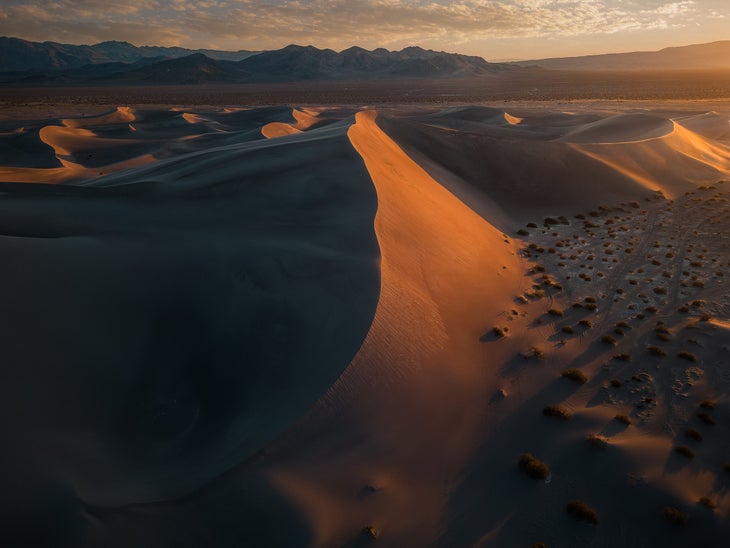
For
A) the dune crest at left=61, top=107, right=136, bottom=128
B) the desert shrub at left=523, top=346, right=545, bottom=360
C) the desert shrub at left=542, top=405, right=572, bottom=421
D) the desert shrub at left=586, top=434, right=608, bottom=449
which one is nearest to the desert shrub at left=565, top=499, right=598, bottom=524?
the desert shrub at left=586, top=434, right=608, bottom=449

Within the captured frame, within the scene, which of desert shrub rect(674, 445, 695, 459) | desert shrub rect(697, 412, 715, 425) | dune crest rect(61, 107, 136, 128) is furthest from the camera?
dune crest rect(61, 107, 136, 128)

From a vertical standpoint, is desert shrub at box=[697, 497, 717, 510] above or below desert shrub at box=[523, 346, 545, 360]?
below

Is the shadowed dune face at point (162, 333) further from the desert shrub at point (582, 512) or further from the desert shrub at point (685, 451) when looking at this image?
the desert shrub at point (685, 451)

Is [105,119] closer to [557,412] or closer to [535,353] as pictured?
[535,353]

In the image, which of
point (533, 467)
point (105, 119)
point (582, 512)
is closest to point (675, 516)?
point (582, 512)

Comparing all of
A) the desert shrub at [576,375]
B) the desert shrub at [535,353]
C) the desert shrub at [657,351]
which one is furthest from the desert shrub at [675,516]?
the desert shrub at [657,351]

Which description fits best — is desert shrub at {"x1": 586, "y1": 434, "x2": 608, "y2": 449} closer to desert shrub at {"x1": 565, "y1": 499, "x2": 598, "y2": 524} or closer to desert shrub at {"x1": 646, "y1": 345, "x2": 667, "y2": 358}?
Answer: desert shrub at {"x1": 565, "y1": 499, "x2": 598, "y2": 524}

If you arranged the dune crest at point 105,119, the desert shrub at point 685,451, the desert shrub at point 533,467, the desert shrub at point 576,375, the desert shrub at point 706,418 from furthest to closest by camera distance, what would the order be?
the dune crest at point 105,119 < the desert shrub at point 576,375 < the desert shrub at point 706,418 < the desert shrub at point 685,451 < the desert shrub at point 533,467
